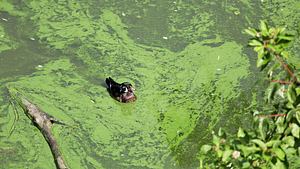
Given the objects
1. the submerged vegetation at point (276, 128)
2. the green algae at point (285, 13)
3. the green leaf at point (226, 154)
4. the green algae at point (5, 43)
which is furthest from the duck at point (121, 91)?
the green leaf at point (226, 154)

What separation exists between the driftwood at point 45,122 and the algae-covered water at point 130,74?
0.15 feet

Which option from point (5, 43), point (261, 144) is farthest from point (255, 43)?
point (5, 43)

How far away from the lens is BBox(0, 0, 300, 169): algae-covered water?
3.47 meters

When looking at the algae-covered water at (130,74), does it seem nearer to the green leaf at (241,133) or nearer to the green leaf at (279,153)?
the green leaf at (241,133)

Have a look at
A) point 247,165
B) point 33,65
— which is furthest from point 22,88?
point 247,165

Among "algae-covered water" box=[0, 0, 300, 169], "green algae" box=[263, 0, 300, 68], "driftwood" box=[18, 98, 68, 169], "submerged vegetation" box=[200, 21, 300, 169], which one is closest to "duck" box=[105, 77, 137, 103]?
"algae-covered water" box=[0, 0, 300, 169]

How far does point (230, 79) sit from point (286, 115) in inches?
86.0

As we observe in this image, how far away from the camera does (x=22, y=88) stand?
12.6 ft

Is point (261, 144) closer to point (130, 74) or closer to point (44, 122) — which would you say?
point (44, 122)

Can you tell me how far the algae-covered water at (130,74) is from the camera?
347 cm

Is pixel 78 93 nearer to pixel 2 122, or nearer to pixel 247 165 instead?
pixel 2 122

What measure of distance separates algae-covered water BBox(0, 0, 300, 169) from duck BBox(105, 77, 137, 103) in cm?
6

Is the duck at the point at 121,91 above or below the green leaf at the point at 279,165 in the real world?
below

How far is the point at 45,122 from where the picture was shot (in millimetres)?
3516
